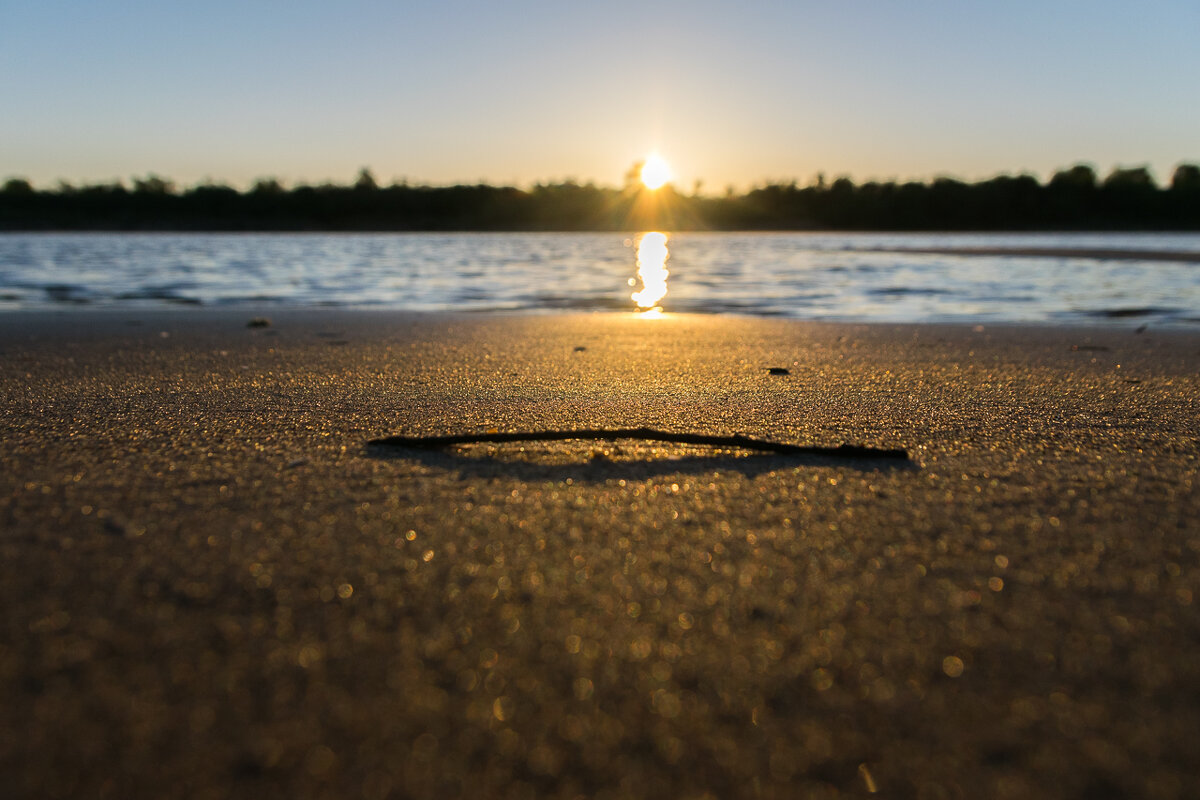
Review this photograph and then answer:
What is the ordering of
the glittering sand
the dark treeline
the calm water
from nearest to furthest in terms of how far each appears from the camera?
the glittering sand < the calm water < the dark treeline

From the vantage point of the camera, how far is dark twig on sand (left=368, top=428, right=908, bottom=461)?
1.79 m

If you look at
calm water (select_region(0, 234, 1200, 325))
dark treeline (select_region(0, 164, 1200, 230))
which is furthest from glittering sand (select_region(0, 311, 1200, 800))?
dark treeline (select_region(0, 164, 1200, 230))

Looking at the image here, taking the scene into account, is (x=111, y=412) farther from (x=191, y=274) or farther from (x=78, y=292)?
(x=191, y=274)

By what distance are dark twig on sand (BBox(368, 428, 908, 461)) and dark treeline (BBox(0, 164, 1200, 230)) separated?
62.1m

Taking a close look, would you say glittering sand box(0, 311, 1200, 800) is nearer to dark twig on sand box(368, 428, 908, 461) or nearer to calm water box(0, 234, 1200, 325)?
dark twig on sand box(368, 428, 908, 461)

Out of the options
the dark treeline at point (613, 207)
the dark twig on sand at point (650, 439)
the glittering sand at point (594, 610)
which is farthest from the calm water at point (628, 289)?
the dark treeline at point (613, 207)

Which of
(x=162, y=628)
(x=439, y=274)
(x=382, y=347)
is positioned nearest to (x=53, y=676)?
(x=162, y=628)

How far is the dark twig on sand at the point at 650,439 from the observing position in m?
1.79

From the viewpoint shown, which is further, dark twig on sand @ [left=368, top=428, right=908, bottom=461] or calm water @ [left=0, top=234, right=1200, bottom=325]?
calm water @ [left=0, top=234, right=1200, bottom=325]

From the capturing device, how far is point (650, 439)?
6.25ft

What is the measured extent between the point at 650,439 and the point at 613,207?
71.1 metres

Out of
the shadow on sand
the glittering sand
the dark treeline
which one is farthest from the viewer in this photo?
the dark treeline

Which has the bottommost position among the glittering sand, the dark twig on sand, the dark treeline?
the glittering sand

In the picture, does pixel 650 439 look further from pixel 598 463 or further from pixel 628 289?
pixel 628 289
